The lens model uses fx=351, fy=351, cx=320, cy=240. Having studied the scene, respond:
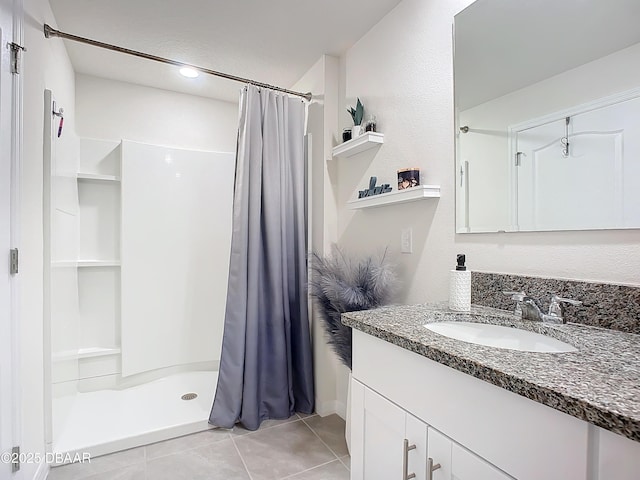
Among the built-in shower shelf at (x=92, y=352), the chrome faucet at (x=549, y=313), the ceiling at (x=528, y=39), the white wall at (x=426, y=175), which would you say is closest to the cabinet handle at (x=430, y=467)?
the chrome faucet at (x=549, y=313)

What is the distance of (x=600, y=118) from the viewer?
3.30 ft

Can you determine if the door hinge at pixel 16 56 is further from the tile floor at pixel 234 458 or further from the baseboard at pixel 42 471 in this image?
the tile floor at pixel 234 458

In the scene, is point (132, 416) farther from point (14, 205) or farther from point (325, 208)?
point (325, 208)

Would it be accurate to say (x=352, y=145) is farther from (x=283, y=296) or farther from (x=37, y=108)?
(x=37, y=108)

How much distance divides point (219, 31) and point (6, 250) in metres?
1.55

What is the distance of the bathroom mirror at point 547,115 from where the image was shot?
97 centimetres

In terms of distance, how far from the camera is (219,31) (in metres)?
2.01

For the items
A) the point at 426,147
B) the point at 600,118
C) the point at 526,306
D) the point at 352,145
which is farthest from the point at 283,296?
the point at 600,118

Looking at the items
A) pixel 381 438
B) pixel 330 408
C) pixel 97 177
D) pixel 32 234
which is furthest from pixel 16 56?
pixel 330 408

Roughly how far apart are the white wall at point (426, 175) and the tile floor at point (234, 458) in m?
0.93

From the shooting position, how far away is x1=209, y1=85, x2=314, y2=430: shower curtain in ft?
6.75

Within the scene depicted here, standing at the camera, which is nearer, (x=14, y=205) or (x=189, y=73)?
(x=14, y=205)

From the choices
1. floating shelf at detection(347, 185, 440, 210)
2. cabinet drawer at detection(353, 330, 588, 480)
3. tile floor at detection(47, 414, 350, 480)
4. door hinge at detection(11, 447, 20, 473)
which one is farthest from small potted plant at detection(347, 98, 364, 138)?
door hinge at detection(11, 447, 20, 473)

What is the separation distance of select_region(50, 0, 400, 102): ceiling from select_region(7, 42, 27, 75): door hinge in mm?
663
